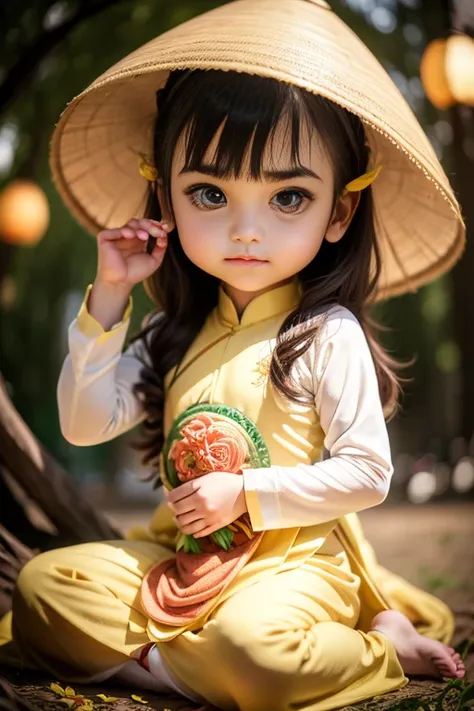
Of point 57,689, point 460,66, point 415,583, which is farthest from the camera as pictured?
point 415,583

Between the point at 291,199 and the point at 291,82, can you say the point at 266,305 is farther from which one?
the point at 291,82

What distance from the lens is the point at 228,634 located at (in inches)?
46.1

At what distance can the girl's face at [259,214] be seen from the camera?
4.14 ft

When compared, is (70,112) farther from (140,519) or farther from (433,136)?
(140,519)

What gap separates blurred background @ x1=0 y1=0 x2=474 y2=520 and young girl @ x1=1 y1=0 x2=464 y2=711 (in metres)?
0.38

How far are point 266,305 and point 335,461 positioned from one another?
10.5 inches

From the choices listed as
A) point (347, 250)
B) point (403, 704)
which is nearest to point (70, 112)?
point (347, 250)

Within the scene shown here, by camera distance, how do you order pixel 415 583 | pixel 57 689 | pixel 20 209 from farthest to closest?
1. pixel 20 209
2. pixel 415 583
3. pixel 57 689

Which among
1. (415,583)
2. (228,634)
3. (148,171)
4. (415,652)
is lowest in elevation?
(415,583)

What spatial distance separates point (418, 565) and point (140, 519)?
107 cm

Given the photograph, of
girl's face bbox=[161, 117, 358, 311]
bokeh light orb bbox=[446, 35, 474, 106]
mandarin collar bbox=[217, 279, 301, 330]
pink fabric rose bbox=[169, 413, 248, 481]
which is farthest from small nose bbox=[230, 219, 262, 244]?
bokeh light orb bbox=[446, 35, 474, 106]

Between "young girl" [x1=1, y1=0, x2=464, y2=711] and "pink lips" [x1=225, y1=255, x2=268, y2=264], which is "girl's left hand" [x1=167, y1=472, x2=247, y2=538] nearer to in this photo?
"young girl" [x1=1, y1=0, x2=464, y2=711]

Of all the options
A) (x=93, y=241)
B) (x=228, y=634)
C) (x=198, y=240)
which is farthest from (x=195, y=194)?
(x=93, y=241)

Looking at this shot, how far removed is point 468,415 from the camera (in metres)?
2.51
